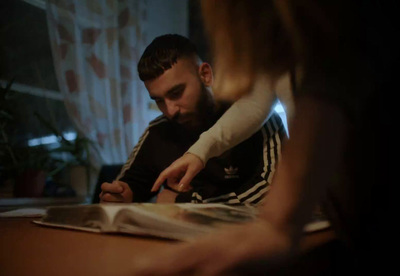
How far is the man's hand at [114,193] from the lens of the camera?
2.43 ft

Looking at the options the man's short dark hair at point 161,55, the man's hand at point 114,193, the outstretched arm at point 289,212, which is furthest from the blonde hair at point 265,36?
the man's hand at point 114,193

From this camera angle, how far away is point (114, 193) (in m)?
0.75

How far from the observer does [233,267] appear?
0.64 feet

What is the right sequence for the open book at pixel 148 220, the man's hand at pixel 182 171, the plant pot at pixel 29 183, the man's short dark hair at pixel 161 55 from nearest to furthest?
the open book at pixel 148 220 → the man's hand at pixel 182 171 → the man's short dark hair at pixel 161 55 → the plant pot at pixel 29 183

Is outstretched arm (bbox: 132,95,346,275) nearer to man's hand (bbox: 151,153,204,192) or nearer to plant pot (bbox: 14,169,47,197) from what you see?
man's hand (bbox: 151,153,204,192)

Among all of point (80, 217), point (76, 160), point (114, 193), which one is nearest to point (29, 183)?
point (76, 160)

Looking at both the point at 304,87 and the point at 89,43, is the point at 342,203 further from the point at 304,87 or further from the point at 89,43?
the point at 89,43

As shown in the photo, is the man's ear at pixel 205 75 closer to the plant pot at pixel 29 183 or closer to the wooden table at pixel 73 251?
the wooden table at pixel 73 251

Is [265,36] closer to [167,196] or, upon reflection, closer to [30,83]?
[167,196]

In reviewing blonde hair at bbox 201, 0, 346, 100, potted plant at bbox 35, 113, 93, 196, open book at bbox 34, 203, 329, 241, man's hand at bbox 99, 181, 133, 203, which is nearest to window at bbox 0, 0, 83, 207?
potted plant at bbox 35, 113, 93, 196

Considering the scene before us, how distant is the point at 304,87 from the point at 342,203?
9 cm

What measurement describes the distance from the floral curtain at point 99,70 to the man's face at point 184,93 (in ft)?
1.64

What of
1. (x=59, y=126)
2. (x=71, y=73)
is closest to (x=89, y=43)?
(x=71, y=73)

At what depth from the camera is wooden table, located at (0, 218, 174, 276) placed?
0.24m
